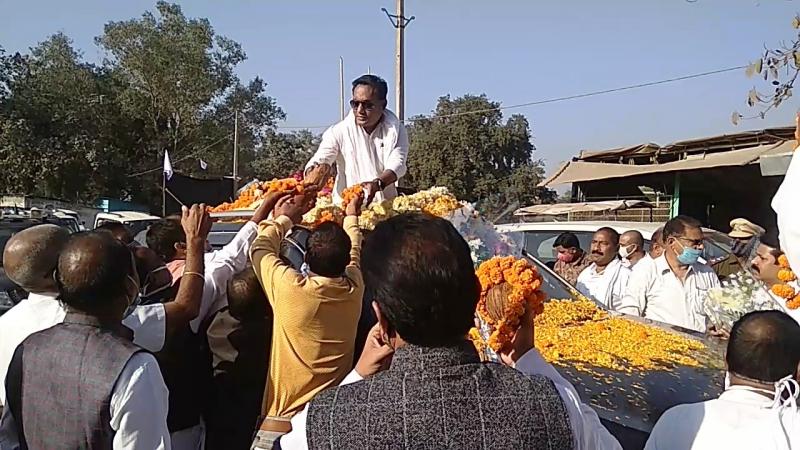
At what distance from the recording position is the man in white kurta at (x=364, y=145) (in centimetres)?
513

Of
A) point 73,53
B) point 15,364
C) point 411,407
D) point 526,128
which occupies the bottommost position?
point 15,364

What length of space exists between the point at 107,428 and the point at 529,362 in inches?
56.6

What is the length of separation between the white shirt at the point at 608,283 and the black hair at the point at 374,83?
2438 millimetres

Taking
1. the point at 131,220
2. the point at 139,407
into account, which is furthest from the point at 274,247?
the point at 131,220

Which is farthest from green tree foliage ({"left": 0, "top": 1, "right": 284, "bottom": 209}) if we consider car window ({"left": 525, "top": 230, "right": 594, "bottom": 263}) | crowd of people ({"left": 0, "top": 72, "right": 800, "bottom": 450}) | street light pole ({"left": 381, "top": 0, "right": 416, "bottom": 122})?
crowd of people ({"left": 0, "top": 72, "right": 800, "bottom": 450})

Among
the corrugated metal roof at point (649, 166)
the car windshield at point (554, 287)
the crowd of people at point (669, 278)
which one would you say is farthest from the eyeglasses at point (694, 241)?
the corrugated metal roof at point (649, 166)

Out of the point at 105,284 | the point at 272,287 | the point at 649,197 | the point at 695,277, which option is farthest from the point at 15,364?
the point at 649,197

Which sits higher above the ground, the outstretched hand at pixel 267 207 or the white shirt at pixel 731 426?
the outstretched hand at pixel 267 207

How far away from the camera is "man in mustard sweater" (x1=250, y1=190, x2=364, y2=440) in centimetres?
321

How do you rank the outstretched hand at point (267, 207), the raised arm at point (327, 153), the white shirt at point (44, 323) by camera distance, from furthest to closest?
the raised arm at point (327, 153) → the outstretched hand at point (267, 207) → the white shirt at point (44, 323)

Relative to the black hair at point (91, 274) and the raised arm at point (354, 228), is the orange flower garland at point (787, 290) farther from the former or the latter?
the black hair at point (91, 274)

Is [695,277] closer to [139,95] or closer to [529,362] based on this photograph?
[529,362]

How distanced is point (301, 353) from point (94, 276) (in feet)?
3.39

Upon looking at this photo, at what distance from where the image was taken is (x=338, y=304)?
129 inches
